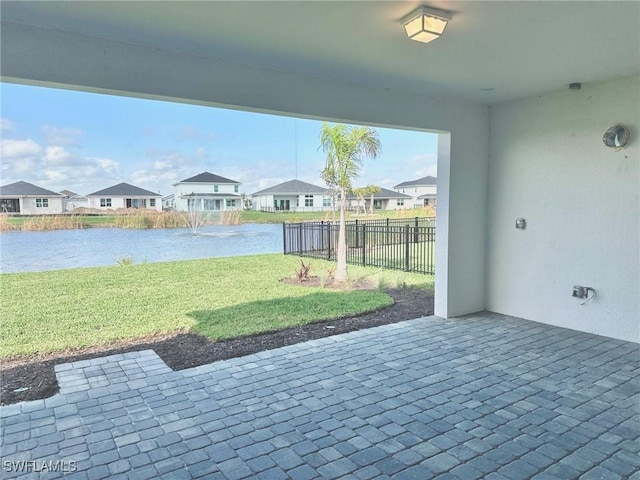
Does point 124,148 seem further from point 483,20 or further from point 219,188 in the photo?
point 483,20

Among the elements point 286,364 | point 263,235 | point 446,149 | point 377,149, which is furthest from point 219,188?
point 286,364

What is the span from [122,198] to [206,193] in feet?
5.69

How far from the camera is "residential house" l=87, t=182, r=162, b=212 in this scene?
8.05 metres

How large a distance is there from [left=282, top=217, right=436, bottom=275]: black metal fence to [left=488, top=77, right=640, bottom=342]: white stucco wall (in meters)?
3.44

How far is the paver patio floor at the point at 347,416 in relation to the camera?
220 centimetres

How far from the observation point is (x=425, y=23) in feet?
8.10

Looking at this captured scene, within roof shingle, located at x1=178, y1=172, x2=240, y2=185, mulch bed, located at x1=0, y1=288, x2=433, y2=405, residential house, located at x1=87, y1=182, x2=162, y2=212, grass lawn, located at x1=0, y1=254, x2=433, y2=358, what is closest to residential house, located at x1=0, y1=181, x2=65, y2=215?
residential house, located at x1=87, y1=182, x2=162, y2=212

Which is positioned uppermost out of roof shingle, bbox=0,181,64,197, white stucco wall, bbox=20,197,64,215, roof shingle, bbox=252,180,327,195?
roof shingle, bbox=252,180,327,195

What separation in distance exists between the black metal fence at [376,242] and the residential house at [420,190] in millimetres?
2749

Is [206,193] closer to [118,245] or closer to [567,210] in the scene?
[118,245]

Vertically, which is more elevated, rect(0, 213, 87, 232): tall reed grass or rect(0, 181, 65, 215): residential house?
rect(0, 181, 65, 215): residential house

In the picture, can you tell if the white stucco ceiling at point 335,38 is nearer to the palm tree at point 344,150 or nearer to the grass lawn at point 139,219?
the palm tree at point 344,150

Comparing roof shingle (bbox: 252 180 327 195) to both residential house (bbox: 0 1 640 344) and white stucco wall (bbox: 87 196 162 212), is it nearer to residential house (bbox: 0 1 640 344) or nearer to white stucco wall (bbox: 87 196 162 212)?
white stucco wall (bbox: 87 196 162 212)

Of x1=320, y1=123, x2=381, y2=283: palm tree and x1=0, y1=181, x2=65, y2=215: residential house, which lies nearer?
x1=0, y1=181, x2=65, y2=215: residential house
